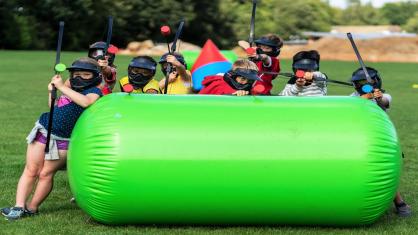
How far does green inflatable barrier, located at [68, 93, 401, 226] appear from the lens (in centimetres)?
548

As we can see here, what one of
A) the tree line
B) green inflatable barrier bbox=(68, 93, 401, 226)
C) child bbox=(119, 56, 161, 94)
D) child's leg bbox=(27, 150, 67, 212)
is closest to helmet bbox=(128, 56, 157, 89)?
child bbox=(119, 56, 161, 94)

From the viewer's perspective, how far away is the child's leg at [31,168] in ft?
20.5

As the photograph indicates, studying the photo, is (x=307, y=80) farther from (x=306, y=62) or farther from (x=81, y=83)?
(x=81, y=83)

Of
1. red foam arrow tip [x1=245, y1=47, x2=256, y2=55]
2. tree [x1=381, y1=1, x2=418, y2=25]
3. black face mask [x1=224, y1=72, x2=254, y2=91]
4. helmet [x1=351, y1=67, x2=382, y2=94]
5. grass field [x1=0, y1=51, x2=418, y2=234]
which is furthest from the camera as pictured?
tree [x1=381, y1=1, x2=418, y2=25]

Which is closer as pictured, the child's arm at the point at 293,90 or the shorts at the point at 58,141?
the shorts at the point at 58,141

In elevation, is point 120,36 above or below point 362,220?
below

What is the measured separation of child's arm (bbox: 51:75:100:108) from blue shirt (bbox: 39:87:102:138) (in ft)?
0.51

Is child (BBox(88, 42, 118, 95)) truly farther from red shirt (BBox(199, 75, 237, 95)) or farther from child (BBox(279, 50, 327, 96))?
child (BBox(279, 50, 327, 96))

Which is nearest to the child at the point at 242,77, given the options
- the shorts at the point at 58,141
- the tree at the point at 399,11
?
the shorts at the point at 58,141

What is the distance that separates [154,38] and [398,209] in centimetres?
5233

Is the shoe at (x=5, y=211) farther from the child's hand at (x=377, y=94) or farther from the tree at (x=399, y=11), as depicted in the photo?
the tree at (x=399, y=11)

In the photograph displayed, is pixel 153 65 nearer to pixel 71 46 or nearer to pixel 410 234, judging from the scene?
pixel 410 234

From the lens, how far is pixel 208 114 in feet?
18.4

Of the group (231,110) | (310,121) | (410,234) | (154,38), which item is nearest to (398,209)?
(410,234)
